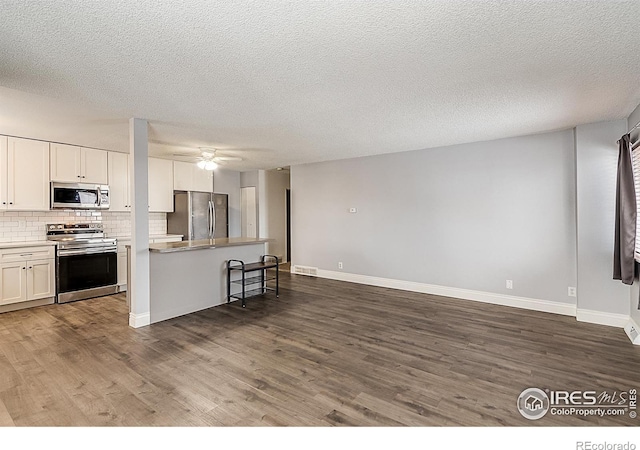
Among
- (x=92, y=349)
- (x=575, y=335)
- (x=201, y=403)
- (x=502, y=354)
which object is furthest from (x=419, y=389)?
(x=92, y=349)

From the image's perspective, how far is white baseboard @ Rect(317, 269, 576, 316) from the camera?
412cm

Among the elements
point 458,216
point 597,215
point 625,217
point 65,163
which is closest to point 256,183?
point 65,163

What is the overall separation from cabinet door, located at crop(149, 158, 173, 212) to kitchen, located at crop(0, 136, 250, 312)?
0.08ft

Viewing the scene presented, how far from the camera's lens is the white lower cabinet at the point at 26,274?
161 inches

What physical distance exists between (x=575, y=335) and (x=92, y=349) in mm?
4994

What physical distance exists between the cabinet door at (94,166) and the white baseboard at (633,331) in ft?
24.0

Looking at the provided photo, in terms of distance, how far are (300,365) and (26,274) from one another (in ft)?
13.9

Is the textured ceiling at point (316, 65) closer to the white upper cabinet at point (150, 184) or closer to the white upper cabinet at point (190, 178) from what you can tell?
the white upper cabinet at point (150, 184)

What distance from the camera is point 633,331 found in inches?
127

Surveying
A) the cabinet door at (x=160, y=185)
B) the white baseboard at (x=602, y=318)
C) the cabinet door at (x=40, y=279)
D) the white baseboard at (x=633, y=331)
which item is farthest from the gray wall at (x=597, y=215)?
the cabinet door at (x=40, y=279)

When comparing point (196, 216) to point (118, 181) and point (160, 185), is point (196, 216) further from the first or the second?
point (118, 181)

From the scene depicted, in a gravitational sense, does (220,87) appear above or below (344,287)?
above
